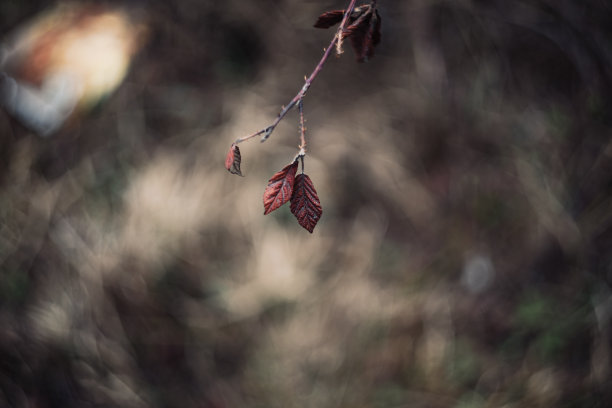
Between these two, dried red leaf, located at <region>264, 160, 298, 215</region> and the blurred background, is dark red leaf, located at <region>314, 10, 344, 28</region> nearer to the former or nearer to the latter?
dried red leaf, located at <region>264, 160, 298, 215</region>

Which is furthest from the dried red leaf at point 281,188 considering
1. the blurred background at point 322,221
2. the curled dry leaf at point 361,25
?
the blurred background at point 322,221

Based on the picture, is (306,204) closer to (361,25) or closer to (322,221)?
(361,25)

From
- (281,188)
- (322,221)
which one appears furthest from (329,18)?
(322,221)

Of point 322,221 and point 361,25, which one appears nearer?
point 361,25

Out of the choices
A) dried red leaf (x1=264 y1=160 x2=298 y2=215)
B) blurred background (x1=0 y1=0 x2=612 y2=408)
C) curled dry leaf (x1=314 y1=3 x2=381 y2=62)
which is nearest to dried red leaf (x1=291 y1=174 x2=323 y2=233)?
dried red leaf (x1=264 y1=160 x2=298 y2=215)

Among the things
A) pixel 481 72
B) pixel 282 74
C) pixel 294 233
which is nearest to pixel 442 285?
pixel 294 233

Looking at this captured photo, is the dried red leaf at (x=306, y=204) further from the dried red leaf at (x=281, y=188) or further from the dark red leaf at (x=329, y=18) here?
the dark red leaf at (x=329, y=18)
